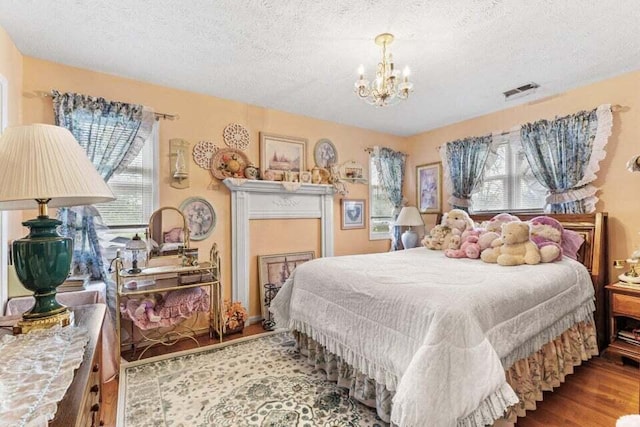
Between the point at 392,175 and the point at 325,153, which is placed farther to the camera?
the point at 392,175

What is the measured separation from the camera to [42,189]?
1062mm

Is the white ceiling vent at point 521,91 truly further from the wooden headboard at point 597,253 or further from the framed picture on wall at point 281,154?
the framed picture on wall at point 281,154

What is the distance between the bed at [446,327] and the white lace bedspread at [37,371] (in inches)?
49.5

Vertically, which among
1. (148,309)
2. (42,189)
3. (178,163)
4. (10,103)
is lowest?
(148,309)

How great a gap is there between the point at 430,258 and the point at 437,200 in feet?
5.82

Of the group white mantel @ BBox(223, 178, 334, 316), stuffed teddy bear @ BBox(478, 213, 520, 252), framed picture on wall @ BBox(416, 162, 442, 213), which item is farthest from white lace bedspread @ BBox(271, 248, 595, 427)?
framed picture on wall @ BBox(416, 162, 442, 213)

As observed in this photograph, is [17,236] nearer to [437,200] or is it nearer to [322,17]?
[322,17]

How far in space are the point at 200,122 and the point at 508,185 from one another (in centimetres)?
361

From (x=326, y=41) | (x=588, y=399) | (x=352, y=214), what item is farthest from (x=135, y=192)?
(x=588, y=399)

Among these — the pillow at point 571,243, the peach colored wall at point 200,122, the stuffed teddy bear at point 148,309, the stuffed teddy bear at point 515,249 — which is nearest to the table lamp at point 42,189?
the stuffed teddy bear at point 148,309

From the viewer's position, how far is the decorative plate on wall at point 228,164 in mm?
3213

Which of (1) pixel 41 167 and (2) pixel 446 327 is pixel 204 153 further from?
(2) pixel 446 327

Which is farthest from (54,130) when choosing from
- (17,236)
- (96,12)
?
(17,236)

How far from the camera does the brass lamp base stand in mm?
1112
